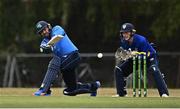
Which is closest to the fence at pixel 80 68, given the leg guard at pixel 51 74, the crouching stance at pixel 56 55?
the crouching stance at pixel 56 55

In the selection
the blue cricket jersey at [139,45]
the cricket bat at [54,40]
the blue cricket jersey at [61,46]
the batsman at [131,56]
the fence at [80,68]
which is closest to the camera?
the cricket bat at [54,40]

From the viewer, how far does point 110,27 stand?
2797cm

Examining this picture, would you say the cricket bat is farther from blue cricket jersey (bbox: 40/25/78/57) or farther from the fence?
the fence

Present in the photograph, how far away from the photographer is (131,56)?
14.7 meters

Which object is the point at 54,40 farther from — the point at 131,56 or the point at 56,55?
the point at 131,56

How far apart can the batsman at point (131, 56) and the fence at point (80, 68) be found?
11.3 m

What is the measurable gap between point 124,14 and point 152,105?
1688 cm

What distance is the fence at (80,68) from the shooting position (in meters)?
26.8

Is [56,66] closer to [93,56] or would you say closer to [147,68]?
[147,68]

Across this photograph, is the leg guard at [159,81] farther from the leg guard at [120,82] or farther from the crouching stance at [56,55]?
the crouching stance at [56,55]

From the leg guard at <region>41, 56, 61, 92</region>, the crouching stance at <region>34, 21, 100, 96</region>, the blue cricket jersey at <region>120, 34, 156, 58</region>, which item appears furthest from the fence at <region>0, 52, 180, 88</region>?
the leg guard at <region>41, 56, 61, 92</region>

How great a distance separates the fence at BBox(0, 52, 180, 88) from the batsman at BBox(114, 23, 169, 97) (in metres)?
11.3

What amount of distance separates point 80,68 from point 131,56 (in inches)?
476

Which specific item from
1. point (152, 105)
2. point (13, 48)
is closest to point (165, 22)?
point (13, 48)
